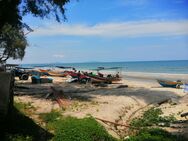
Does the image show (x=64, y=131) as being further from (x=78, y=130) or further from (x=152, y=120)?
(x=152, y=120)

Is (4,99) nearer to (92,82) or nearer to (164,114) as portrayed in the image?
(164,114)

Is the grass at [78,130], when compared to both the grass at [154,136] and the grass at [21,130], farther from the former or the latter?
the grass at [154,136]

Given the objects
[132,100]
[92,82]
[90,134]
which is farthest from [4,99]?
[92,82]

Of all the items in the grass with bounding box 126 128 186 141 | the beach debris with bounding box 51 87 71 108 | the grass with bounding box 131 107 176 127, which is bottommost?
the grass with bounding box 131 107 176 127

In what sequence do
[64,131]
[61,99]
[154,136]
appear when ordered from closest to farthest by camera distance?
[64,131], [154,136], [61,99]

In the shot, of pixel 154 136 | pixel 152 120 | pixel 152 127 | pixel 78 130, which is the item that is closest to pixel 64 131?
pixel 78 130

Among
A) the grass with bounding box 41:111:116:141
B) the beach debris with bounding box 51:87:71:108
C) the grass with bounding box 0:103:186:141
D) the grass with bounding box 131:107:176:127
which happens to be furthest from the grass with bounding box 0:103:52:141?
the grass with bounding box 131:107:176:127

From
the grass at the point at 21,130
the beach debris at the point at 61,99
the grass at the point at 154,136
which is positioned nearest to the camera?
the grass at the point at 21,130

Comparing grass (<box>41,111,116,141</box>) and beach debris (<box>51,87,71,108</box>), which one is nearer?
grass (<box>41,111,116,141</box>)

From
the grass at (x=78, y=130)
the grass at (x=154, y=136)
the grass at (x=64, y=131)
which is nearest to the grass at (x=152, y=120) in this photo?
the grass at (x=64, y=131)

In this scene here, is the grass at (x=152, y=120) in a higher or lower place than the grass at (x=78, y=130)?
lower

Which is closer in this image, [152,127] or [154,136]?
[154,136]

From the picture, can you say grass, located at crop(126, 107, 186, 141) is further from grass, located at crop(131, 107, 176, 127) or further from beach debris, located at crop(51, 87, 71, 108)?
beach debris, located at crop(51, 87, 71, 108)

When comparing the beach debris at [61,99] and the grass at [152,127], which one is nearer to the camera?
the grass at [152,127]
